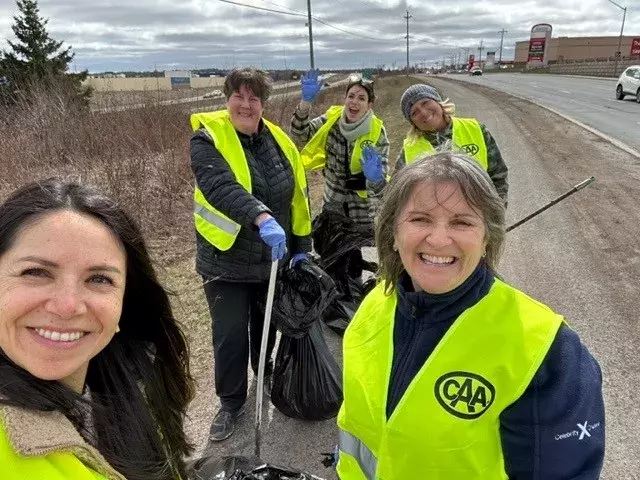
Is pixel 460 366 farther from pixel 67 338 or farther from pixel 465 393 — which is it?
pixel 67 338

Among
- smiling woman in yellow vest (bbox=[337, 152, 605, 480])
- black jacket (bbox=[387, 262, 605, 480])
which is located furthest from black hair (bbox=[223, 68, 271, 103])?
black jacket (bbox=[387, 262, 605, 480])

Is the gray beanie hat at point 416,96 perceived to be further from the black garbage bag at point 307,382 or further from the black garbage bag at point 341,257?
the black garbage bag at point 307,382

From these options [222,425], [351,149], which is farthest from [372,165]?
[222,425]

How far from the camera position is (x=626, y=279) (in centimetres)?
427

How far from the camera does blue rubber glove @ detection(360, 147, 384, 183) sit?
3449 mm

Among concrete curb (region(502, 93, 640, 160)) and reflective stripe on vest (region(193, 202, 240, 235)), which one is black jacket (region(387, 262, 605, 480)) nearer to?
reflective stripe on vest (region(193, 202, 240, 235))

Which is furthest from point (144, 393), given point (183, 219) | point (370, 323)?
point (183, 219)

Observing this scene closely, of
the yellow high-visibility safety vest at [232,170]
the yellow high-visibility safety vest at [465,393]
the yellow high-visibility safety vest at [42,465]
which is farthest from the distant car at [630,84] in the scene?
the yellow high-visibility safety vest at [42,465]

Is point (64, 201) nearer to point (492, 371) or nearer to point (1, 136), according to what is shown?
point (492, 371)

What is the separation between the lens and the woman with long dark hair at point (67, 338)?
0.87m

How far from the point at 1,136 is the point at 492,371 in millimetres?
8624

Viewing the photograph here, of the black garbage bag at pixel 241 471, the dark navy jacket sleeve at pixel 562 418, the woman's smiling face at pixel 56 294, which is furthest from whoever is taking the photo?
the black garbage bag at pixel 241 471

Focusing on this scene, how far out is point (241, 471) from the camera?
1817mm

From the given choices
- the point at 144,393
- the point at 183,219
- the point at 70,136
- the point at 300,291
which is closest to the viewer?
the point at 144,393
